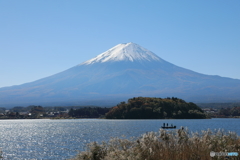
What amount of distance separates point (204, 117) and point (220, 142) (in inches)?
4661

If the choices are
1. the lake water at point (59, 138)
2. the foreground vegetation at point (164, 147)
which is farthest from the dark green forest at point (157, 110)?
the foreground vegetation at point (164, 147)

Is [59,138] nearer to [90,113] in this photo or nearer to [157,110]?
[157,110]

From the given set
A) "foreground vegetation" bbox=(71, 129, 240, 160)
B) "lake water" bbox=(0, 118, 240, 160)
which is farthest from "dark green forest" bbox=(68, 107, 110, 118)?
"foreground vegetation" bbox=(71, 129, 240, 160)

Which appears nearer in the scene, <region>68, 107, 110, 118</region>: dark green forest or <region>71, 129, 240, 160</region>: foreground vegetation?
<region>71, 129, 240, 160</region>: foreground vegetation

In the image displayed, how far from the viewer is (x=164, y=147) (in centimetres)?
2208

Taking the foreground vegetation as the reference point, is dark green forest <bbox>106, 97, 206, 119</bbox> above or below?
above

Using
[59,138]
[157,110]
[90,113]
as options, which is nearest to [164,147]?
[59,138]

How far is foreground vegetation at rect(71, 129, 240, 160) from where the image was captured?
65.9 feet

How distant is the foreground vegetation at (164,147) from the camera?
65.9ft

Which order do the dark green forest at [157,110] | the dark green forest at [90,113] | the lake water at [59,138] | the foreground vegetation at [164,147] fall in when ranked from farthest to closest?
the dark green forest at [90,113] < the dark green forest at [157,110] < the lake water at [59,138] < the foreground vegetation at [164,147]

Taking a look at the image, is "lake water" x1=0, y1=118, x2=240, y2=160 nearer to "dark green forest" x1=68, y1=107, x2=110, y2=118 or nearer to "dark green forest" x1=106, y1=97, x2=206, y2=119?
"dark green forest" x1=106, y1=97, x2=206, y2=119

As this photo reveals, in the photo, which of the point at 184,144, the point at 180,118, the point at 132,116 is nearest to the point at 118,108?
the point at 132,116

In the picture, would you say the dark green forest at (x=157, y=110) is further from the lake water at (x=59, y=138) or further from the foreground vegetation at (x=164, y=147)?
the foreground vegetation at (x=164, y=147)

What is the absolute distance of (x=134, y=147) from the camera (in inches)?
843
